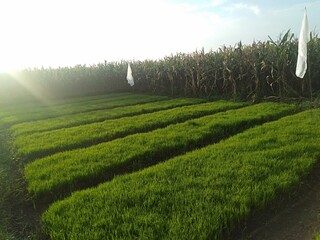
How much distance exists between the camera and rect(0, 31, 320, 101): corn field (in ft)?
53.9

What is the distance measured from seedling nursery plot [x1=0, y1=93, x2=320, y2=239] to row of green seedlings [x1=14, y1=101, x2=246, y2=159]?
0.03 m

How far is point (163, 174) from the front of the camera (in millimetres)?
6121

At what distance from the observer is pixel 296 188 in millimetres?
5680

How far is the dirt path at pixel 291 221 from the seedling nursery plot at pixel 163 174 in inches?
7.4

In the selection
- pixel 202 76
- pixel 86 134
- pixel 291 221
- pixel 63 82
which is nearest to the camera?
pixel 291 221

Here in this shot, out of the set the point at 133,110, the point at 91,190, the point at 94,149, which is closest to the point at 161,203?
the point at 91,190

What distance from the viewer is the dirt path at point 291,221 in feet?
14.5

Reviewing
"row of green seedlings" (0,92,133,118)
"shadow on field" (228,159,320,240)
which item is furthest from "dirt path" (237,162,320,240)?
"row of green seedlings" (0,92,133,118)

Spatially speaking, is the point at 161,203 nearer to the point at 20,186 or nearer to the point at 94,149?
the point at 20,186

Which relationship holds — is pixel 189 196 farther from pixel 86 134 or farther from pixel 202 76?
pixel 202 76

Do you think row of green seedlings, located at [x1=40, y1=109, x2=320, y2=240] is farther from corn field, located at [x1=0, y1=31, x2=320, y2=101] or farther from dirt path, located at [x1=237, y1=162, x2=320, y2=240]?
corn field, located at [x1=0, y1=31, x2=320, y2=101]

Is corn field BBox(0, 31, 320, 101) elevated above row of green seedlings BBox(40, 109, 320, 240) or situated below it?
above

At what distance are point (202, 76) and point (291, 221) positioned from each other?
1689 centimetres

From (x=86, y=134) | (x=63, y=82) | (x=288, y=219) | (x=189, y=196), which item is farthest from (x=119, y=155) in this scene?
(x=63, y=82)
